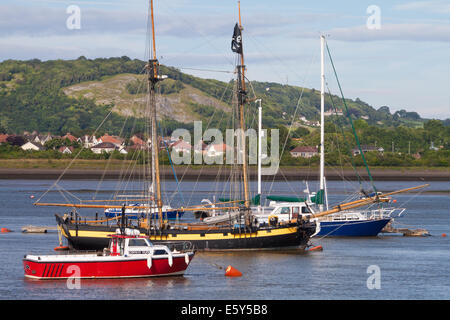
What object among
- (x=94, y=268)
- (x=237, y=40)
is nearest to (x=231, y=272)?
(x=94, y=268)

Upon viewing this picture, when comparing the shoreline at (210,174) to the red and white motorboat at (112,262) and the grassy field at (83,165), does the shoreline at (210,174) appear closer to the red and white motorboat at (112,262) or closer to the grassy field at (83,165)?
the grassy field at (83,165)

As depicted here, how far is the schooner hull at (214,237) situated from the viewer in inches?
2127

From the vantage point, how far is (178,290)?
41344mm

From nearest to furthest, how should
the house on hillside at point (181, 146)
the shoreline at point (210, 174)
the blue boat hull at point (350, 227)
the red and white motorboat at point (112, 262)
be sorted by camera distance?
1. the red and white motorboat at point (112, 262)
2. the blue boat hull at point (350, 227)
3. the house on hillside at point (181, 146)
4. the shoreline at point (210, 174)

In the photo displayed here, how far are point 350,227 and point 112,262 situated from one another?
3018cm

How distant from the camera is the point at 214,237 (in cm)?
5525

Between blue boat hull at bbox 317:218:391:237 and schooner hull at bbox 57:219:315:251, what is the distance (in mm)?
9174

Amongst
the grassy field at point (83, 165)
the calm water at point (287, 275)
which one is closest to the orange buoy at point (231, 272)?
the calm water at point (287, 275)

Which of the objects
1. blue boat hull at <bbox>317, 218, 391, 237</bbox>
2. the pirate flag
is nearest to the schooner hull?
blue boat hull at <bbox>317, 218, 391, 237</bbox>

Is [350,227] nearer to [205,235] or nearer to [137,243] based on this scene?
[205,235]

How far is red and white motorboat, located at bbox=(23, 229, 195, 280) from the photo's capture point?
42625mm

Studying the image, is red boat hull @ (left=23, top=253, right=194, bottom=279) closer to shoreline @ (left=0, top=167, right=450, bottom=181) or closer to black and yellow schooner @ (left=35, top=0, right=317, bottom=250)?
black and yellow schooner @ (left=35, top=0, right=317, bottom=250)

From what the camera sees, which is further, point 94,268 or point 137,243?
point 137,243
